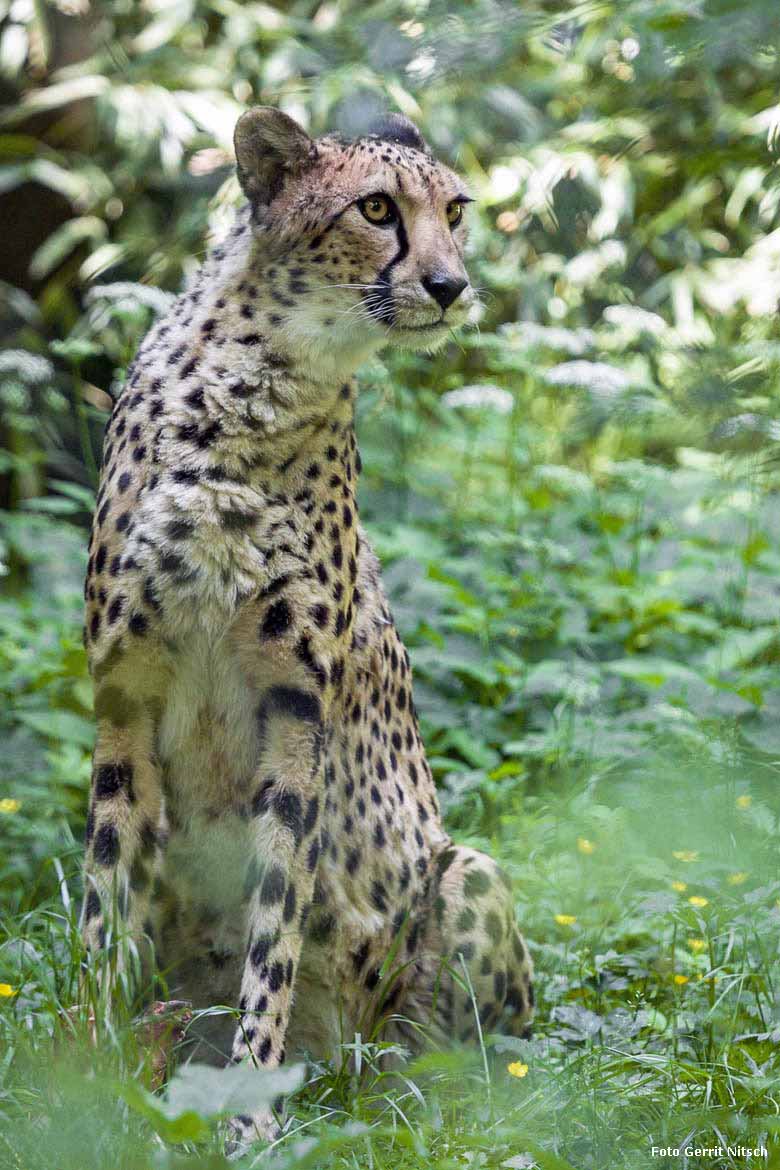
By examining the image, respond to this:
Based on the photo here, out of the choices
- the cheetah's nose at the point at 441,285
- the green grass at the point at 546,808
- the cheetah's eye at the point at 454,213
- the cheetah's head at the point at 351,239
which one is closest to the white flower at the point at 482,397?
the green grass at the point at 546,808

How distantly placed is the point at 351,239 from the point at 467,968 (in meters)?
1.67

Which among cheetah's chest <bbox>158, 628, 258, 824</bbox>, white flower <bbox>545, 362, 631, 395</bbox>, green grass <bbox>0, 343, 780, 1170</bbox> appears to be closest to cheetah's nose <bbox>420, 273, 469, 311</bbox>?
green grass <bbox>0, 343, 780, 1170</bbox>

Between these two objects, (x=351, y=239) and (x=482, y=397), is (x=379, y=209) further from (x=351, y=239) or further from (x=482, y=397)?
(x=482, y=397)

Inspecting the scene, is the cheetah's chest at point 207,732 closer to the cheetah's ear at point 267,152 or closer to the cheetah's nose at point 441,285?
the cheetah's nose at point 441,285

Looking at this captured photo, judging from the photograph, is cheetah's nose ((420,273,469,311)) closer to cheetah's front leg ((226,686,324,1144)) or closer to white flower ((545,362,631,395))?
cheetah's front leg ((226,686,324,1144))

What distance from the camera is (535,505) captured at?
19.5 feet

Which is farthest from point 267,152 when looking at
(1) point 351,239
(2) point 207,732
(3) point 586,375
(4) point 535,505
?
(4) point 535,505

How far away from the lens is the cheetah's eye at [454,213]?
3.06 meters

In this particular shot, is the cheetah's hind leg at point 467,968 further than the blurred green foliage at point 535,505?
Yes

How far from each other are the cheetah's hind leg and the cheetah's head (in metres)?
1.30

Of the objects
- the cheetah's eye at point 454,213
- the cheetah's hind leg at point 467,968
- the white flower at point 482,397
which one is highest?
the cheetah's eye at point 454,213

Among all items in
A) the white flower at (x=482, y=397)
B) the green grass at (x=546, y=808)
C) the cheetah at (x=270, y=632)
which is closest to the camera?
the green grass at (x=546, y=808)

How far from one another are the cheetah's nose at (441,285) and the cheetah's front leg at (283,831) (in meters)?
0.89

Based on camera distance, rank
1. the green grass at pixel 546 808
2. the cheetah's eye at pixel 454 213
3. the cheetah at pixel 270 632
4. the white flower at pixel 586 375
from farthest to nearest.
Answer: the white flower at pixel 586 375 < the cheetah's eye at pixel 454 213 < the cheetah at pixel 270 632 < the green grass at pixel 546 808
